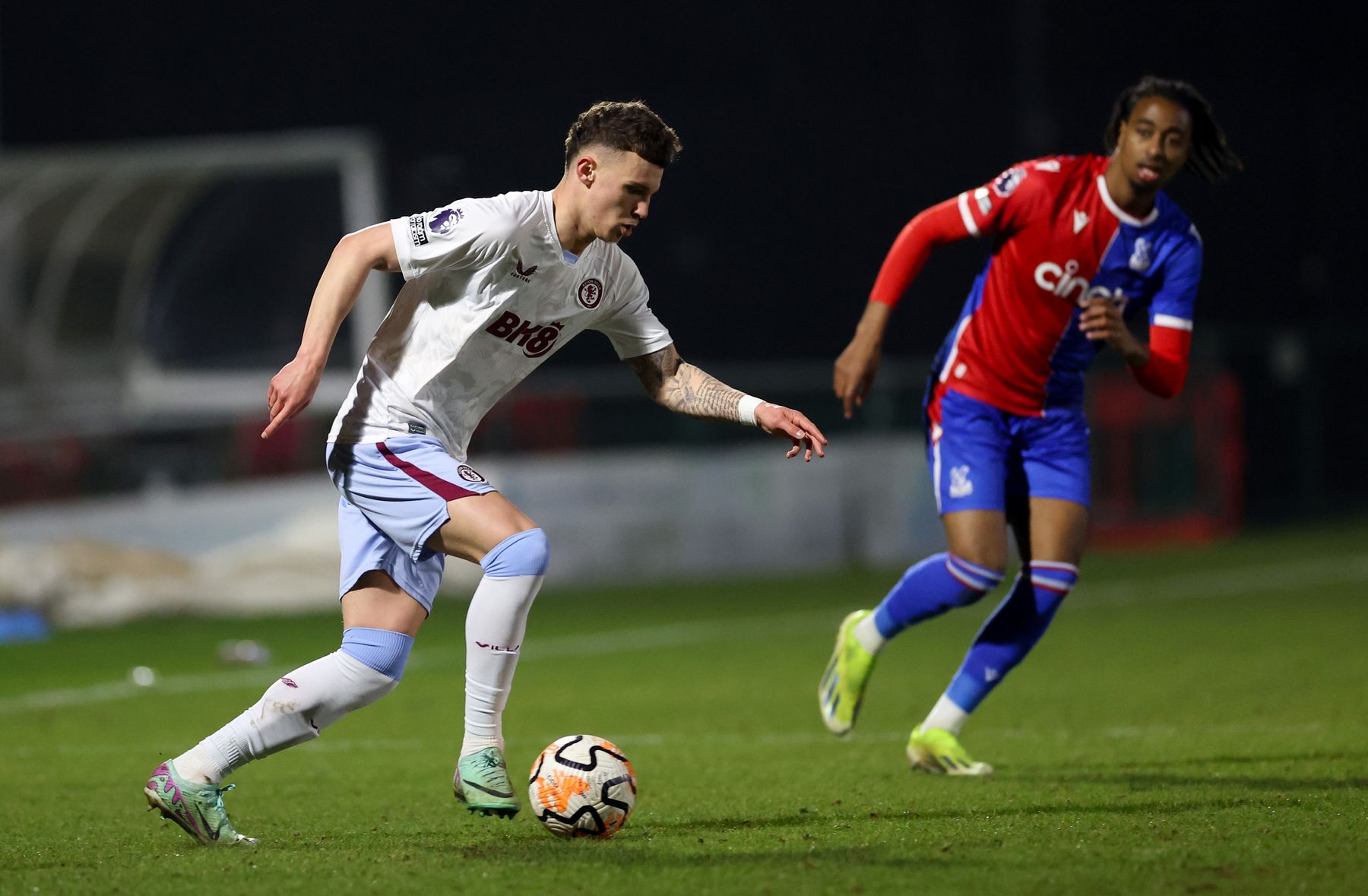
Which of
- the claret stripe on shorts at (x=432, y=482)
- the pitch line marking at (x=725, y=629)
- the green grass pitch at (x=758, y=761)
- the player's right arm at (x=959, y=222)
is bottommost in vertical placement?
the pitch line marking at (x=725, y=629)

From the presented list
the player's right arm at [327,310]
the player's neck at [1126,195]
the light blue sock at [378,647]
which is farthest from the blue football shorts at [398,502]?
the player's neck at [1126,195]

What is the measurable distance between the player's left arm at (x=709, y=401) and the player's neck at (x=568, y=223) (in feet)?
1.44

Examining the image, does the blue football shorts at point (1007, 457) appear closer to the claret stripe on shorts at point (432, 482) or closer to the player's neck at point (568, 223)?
the player's neck at point (568, 223)

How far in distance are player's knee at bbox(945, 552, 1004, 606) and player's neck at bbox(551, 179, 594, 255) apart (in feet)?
5.79

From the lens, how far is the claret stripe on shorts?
4520mm

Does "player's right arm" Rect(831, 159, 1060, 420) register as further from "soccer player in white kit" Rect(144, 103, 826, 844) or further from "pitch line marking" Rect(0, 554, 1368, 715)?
"pitch line marking" Rect(0, 554, 1368, 715)

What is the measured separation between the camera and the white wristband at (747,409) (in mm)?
4898

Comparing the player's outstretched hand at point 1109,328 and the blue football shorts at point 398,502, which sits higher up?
the player's outstretched hand at point 1109,328

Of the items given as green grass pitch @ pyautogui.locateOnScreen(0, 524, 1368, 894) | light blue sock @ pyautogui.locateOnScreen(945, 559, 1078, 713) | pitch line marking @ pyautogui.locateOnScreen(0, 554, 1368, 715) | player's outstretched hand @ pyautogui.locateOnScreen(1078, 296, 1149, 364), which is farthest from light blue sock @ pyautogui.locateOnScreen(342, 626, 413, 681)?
pitch line marking @ pyautogui.locateOnScreen(0, 554, 1368, 715)

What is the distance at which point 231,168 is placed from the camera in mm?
14695

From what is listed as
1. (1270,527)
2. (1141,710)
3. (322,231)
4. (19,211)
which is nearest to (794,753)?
(1141,710)

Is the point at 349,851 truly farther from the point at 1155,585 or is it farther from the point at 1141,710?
the point at 1155,585

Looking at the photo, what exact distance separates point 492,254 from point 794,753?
2.68 m

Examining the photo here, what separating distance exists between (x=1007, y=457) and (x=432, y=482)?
211 centimetres
